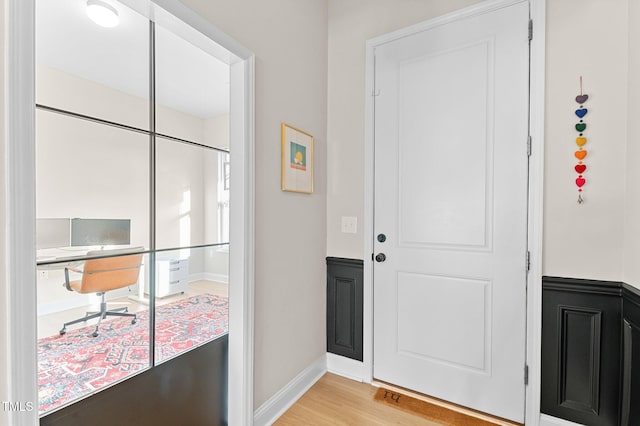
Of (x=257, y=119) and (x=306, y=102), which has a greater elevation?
(x=306, y=102)

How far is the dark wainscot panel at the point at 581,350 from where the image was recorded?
1505 mm

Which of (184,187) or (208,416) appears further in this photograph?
(184,187)

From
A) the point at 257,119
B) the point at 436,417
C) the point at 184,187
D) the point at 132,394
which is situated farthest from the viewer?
the point at 184,187

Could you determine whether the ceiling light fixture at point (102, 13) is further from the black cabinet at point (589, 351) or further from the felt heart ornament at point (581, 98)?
the black cabinet at point (589, 351)

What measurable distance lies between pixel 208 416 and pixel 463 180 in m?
2.00

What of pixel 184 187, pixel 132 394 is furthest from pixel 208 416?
pixel 184 187

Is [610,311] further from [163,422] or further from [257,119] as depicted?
[163,422]

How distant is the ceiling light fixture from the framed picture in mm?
1060

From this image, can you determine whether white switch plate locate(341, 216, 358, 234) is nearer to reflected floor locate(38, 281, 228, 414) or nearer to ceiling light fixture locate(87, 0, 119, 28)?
reflected floor locate(38, 281, 228, 414)

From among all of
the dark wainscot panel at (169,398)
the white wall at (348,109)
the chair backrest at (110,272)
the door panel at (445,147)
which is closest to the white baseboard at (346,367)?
the white wall at (348,109)

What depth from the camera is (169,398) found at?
1.41 metres

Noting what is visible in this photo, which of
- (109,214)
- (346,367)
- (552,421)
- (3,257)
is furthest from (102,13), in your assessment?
(552,421)

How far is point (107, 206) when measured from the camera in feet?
5.02

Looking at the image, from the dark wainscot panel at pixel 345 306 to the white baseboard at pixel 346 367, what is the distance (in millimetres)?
35
